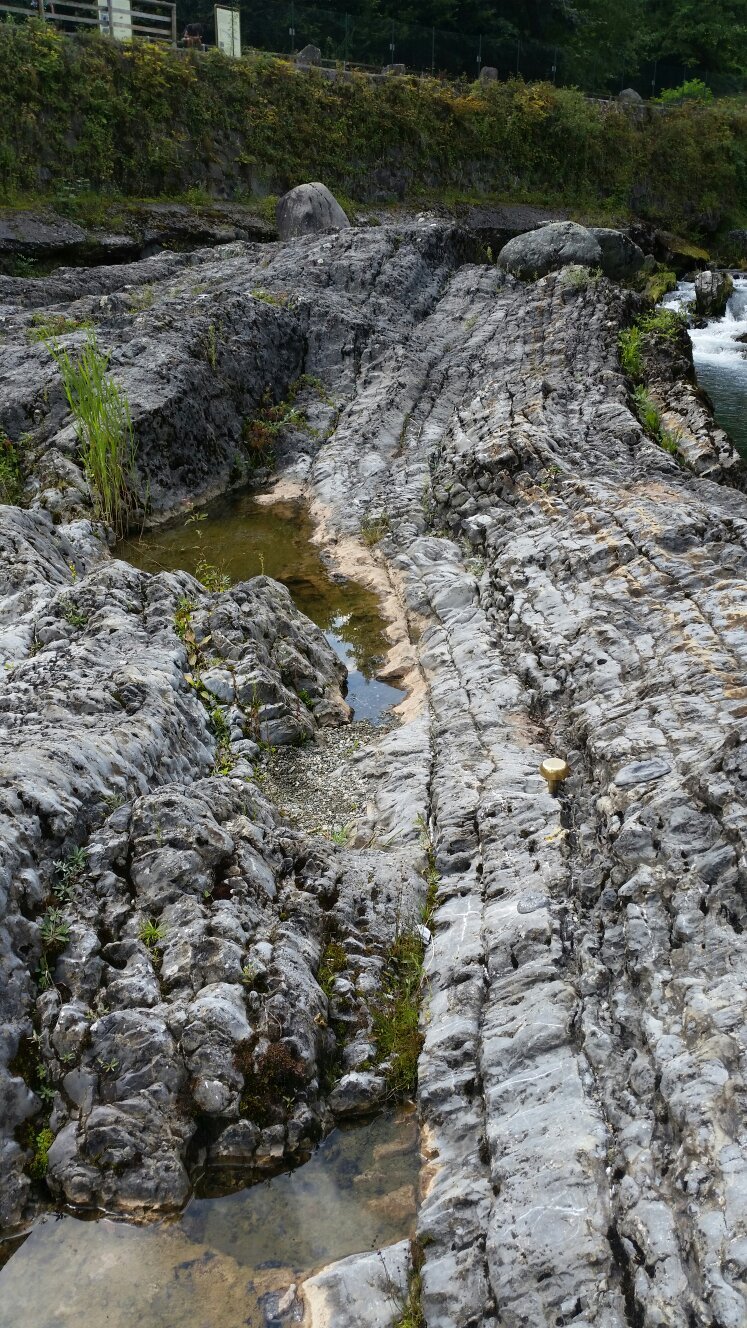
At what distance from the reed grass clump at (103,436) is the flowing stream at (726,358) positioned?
10172 millimetres

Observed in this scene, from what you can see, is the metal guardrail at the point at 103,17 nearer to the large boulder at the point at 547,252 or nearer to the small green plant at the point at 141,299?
the large boulder at the point at 547,252

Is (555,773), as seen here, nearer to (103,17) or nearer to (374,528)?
(374,528)

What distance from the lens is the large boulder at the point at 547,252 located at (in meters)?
21.5

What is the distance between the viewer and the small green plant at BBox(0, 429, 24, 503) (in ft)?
36.5

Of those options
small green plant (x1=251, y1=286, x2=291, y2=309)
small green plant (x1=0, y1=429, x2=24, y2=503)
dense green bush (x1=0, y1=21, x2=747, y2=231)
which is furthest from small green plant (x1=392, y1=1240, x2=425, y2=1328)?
dense green bush (x1=0, y1=21, x2=747, y2=231)

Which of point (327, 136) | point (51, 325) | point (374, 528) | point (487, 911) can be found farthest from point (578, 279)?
point (327, 136)

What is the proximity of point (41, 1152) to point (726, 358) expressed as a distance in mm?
22582

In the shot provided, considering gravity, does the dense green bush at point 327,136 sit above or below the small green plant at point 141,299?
above

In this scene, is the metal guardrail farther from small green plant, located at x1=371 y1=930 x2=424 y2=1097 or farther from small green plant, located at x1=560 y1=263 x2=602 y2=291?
small green plant, located at x1=371 y1=930 x2=424 y2=1097

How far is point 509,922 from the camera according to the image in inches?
204

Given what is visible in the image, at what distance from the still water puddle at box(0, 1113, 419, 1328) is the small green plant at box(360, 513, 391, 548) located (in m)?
7.88

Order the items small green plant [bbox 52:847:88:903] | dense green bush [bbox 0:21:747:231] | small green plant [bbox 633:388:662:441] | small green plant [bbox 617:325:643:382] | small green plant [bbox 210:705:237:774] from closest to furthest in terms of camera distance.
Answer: small green plant [bbox 52:847:88:903] < small green plant [bbox 210:705:237:774] < small green plant [bbox 633:388:662:441] < small green plant [bbox 617:325:643:382] < dense green bush [bbox 0:21:747:231]

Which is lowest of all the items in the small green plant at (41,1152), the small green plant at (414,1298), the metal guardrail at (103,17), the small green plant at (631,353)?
the small green plant at (414,1298)

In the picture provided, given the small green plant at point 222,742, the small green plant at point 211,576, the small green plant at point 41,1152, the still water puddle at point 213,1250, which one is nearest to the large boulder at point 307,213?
the small green plant at point 211,576
